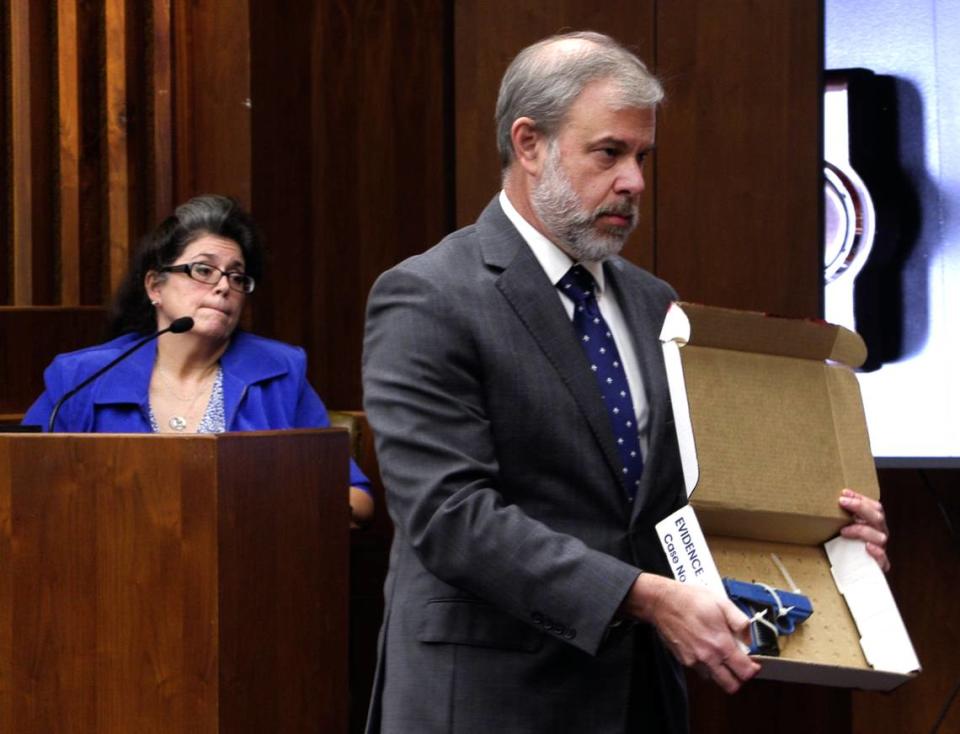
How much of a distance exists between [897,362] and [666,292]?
183 centimetres

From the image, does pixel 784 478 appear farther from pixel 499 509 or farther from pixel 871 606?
pixel 499 509

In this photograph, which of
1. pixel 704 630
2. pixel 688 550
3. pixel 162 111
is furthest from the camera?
pixel 162 111

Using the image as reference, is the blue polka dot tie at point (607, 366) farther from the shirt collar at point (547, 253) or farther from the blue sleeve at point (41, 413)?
the blue sleeve at point (41, 413)

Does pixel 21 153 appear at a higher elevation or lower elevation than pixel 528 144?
higher

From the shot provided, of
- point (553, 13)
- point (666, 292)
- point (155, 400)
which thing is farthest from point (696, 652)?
point (553, 13)

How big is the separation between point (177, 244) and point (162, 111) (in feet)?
3.11

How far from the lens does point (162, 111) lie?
4207 mm

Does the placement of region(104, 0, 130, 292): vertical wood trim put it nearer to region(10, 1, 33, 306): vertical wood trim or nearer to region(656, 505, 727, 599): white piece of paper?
region(10, 1, 33, 306): vertical wood trim

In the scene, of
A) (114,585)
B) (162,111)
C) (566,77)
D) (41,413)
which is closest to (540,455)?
(566,77)

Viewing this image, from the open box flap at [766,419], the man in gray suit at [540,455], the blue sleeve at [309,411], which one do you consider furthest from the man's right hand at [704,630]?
the blue sleeve at [309,411]

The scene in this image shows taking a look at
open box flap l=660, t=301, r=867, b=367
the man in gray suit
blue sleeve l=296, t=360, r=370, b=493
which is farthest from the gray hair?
blue sleeve l=296, t=360, r=370, b=493

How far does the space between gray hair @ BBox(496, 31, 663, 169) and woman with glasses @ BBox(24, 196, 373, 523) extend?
5.20 feet

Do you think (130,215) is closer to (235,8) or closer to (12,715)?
(235,8)

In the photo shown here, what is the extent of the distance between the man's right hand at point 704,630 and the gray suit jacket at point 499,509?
0.22 feet
